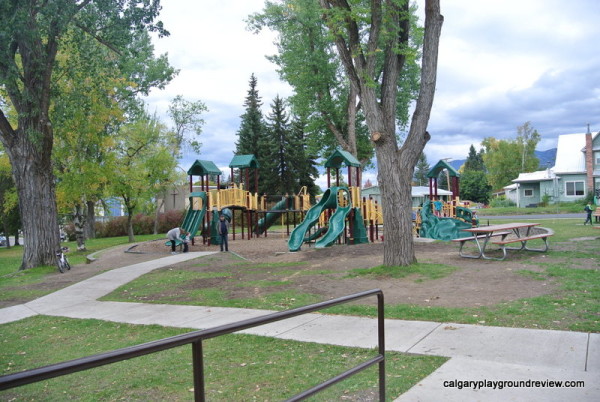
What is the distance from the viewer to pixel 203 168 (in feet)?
90.1

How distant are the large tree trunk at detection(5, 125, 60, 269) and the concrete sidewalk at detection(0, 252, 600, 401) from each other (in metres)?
9.37

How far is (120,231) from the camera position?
151 ft

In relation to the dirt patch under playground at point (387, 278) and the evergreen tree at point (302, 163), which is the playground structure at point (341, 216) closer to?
the dirt patch under playground at point (387, 278)

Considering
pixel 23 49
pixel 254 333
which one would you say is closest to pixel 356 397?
pixel 254 333

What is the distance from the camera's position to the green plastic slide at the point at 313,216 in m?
19.7

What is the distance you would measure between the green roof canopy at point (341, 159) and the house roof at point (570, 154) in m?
35.1

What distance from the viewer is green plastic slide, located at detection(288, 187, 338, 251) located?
19688mm

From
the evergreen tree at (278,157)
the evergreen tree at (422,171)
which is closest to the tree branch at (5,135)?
the evergreen tree at (278,157)

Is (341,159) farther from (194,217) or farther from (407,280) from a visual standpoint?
(407,280)

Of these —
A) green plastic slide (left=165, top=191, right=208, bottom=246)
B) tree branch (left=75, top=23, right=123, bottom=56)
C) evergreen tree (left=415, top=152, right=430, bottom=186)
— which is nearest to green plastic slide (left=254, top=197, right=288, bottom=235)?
green plastic slide (left=165, top=191, right=208, bottom=246)

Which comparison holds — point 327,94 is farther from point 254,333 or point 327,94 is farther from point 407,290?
point 254,333

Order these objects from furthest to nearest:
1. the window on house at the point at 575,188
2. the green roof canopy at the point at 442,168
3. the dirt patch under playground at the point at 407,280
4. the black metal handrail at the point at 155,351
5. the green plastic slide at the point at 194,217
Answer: the window on house at the point at 575,188 < the green roof canopy at the point at 442,168 < the green plastic slide at the point at 194,217 < the dirt patch under playground at the point at 407,280 < the black metal handrail at the point at 155,351

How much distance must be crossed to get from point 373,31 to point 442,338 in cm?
834

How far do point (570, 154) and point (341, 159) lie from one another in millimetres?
40723
